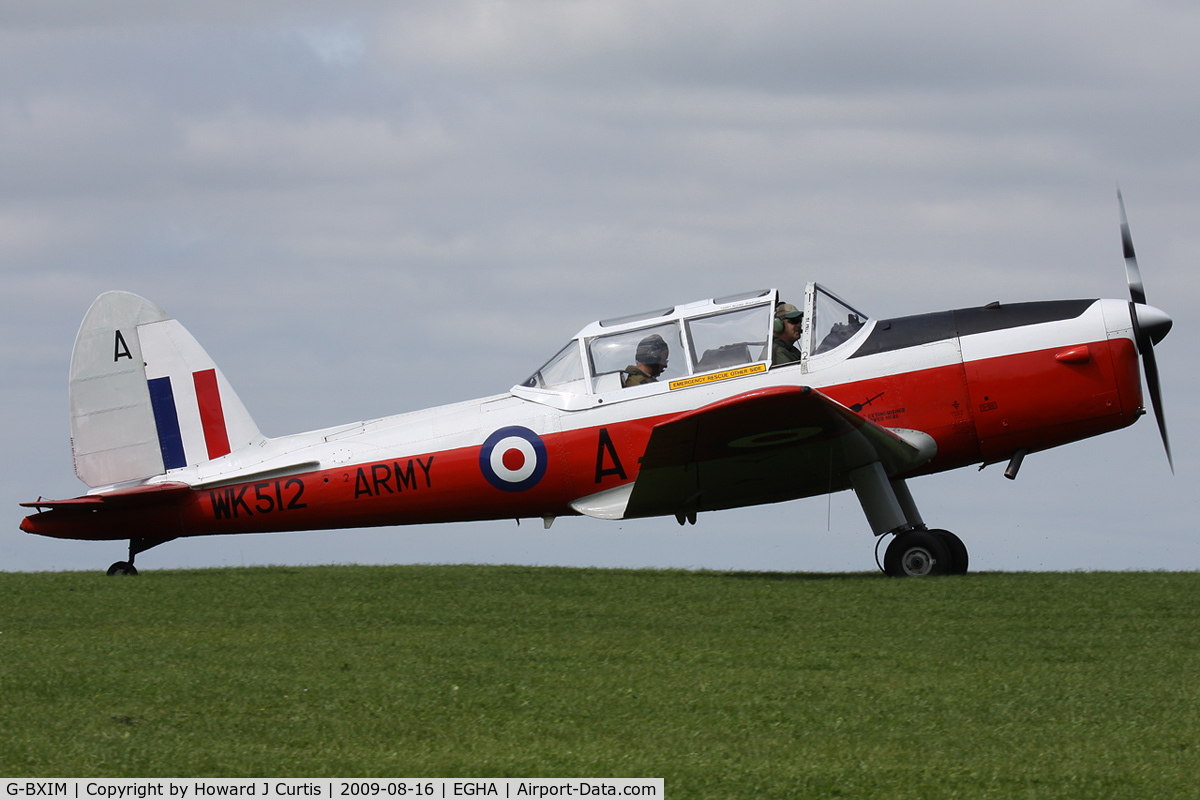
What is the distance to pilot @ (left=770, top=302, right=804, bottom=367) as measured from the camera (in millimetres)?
11047

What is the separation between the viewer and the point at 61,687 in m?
6.68

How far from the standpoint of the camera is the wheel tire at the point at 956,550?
10.8 m

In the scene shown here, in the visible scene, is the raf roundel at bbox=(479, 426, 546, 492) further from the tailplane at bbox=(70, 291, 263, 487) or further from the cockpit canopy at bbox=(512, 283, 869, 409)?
the tailplane at bbox=(70, 291, 263, 487)

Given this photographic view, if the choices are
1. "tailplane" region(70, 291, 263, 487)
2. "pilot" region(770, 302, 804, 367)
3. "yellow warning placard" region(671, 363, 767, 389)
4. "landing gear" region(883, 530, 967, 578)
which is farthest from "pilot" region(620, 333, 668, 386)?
"tailplane" region(70, 291, 263, 487)

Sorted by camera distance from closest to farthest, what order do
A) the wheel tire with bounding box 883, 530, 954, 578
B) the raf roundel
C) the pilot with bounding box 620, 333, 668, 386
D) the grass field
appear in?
the grass field
the wheel tire with bounding box 883, 530, 954, 578
the pilot with bounding box 620, 333, 668, 386
the raf roundel

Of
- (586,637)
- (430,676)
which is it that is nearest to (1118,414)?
(586,637)

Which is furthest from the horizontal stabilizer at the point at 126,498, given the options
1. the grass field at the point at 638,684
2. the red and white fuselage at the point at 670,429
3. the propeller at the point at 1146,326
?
the propeller at the point at 1146,326

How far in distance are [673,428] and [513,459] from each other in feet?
6.64

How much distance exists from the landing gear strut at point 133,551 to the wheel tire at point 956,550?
7487 mm

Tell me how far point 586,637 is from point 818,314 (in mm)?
4364

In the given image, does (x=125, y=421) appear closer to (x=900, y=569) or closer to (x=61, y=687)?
(x=61, y=687)

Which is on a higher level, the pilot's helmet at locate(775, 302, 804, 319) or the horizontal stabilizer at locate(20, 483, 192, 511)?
the pilot's helmet at locate(775, 302, 804, 319)

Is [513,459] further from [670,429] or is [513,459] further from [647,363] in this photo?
[670,429]

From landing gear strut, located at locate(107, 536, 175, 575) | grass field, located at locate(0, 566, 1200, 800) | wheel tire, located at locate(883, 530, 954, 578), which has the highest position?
landing gear strut, located at locate(107, 536, 175, 575)
